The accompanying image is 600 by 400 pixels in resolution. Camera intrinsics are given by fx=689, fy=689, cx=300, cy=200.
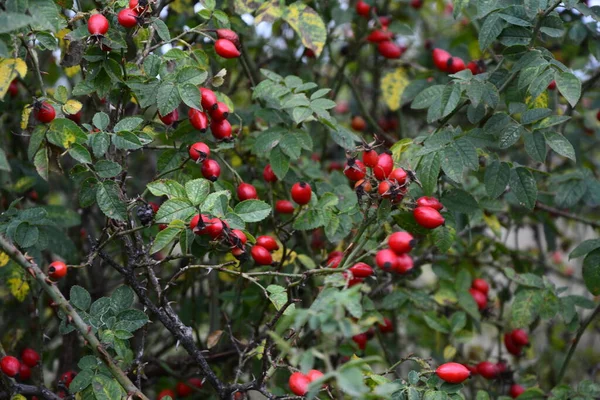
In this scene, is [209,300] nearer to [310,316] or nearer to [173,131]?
[173,131]

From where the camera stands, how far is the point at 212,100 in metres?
1.85

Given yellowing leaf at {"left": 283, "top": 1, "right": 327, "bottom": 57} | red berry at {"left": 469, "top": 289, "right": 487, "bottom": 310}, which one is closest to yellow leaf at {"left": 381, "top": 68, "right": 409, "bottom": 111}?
yellowing leaf at {"left": 283, "top": 1, "right": 327, "bottom": 57}

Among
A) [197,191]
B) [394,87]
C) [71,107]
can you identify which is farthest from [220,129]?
[394,87]

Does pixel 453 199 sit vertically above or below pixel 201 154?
below

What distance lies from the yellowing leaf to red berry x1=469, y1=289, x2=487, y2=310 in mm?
1103

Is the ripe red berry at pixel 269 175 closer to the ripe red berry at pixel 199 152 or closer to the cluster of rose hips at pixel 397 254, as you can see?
the ripe red berry at pixel 199 152

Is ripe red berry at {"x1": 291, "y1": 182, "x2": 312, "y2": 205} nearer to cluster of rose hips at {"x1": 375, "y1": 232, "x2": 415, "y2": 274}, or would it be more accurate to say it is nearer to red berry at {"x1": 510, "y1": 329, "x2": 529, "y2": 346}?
cluster of rose hips at {"x1": 375, "y1": 232, "x2": 415, "y2": 274}

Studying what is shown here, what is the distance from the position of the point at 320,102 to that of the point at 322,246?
717 mm

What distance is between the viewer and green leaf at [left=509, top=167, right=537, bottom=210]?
196cm

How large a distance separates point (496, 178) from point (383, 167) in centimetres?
46

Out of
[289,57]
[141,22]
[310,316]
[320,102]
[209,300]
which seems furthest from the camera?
[289,57]

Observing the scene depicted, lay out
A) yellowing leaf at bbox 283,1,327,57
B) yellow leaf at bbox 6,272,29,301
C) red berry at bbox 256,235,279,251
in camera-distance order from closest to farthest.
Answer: red berry at bbox 256,235,279,251, yellow leaf at bbox 6,272,29,301, yellowing leaf at bbox 283,1,327,57

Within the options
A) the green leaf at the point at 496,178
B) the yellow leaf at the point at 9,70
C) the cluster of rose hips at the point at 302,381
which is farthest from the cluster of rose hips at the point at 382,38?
the cluster of rose hips at the point at 302,381

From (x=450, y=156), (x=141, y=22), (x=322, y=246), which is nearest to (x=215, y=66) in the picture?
(x=322, y=246)
